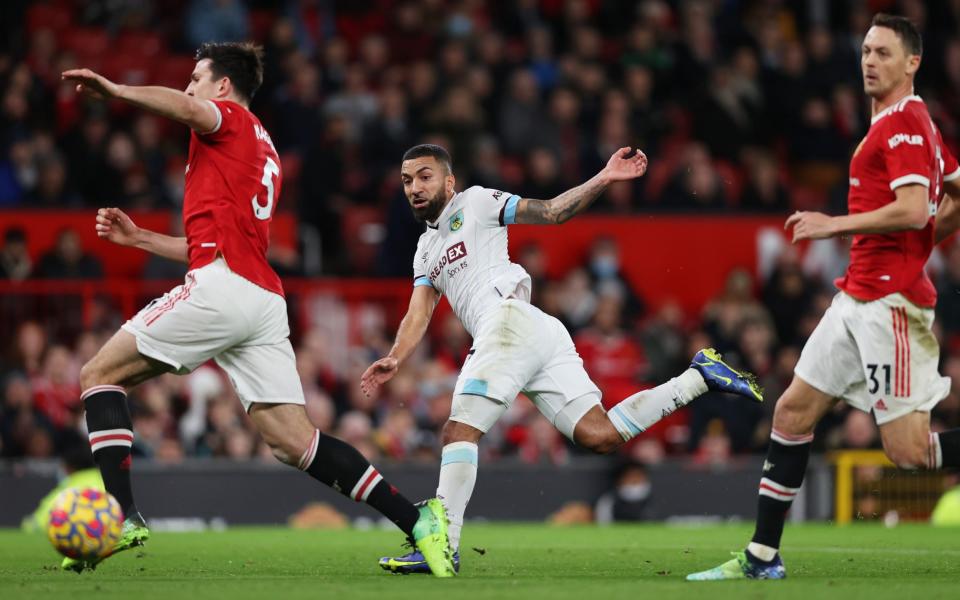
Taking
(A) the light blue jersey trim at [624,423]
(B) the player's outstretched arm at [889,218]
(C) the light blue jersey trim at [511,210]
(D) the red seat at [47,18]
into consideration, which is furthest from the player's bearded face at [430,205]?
(D) the red seat at [47,18]

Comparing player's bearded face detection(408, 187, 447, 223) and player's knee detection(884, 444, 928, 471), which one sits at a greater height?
player's bearded face detection(408, 187, 447, 223)

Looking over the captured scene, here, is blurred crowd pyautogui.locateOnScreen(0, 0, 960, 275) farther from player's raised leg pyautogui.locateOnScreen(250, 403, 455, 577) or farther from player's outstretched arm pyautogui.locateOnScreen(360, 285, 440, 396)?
player's raised leg pyautogui.locateOnScreen(250, 403, 455, 577)

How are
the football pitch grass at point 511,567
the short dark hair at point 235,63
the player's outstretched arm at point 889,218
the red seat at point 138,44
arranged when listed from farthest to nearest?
1. the red seat at point 138,44
2. the short dark hair at point 235,63
3. the player's outstretched arm at point 889,218
4. the football pitch grass at point 511,567

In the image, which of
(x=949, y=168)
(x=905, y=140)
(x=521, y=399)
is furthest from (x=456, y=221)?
(x=521, y=399)

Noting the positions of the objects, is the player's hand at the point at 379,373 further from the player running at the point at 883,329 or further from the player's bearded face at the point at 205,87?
the player running at the point at 883,329

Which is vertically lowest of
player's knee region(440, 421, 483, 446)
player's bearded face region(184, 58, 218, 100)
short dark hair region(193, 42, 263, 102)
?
player's knee region(440, 421, 483, 446)

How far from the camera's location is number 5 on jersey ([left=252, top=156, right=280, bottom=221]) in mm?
8141

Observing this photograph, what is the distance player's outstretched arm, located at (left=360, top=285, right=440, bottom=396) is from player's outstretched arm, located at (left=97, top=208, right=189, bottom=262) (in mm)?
1201

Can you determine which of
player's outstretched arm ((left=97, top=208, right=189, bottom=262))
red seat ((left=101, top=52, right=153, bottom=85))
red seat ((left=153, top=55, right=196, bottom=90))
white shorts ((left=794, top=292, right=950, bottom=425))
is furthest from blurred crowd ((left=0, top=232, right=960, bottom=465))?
white shorts ((left=794, top=292, right=950, bottom=425))

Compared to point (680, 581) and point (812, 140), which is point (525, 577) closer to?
point (680, 581)

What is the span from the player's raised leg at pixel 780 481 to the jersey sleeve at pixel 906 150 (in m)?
1.09

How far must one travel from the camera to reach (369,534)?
41.3ft

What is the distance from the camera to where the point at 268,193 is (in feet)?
27.0

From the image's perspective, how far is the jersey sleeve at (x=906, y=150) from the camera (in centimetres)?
725
